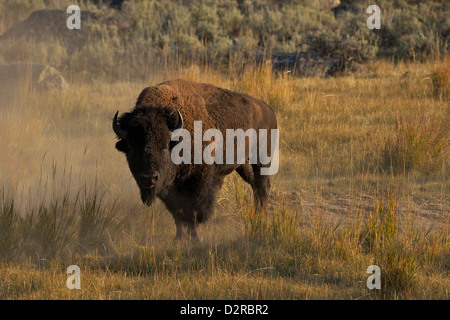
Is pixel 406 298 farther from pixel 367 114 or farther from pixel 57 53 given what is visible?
pixel 57 53

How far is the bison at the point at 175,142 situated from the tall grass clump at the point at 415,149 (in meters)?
2.33

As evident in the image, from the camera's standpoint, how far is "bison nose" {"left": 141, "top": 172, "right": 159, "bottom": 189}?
16.5 ft

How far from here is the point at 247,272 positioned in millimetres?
5059

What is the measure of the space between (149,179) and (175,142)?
56cm

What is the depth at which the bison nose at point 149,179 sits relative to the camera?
5.02m

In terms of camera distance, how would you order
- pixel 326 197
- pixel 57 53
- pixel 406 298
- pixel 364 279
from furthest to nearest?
pixel 57 53 < pixel 326 197 < pixel 364 279 < pixel 406 298

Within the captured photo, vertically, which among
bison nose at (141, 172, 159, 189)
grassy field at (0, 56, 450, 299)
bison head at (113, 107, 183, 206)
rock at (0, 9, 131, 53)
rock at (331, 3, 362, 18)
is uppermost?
rock at (331, 3, 362, 18)

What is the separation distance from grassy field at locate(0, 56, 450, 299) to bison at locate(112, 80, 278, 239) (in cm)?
33

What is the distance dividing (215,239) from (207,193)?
1.57ft

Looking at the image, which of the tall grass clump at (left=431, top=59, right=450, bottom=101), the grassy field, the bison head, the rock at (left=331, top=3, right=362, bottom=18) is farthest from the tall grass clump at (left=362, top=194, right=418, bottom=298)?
the rock at (left=331, top=3, right=362, bottom=18)

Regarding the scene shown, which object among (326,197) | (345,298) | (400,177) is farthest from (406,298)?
(400,177)

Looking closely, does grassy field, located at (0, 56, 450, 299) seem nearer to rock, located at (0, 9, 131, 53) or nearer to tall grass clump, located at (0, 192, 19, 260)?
tall grass clump, located at (0, 192, 19, 260)

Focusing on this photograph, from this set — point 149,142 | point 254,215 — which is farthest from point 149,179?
point 254,215

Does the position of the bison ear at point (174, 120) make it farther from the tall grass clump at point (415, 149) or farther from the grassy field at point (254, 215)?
the tall grass clump at point (415, 149)
